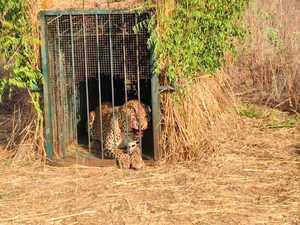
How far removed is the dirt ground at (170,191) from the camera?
4.15m

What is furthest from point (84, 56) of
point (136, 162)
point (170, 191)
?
point (170, 191)

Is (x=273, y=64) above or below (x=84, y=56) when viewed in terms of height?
below

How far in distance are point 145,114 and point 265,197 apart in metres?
2.43

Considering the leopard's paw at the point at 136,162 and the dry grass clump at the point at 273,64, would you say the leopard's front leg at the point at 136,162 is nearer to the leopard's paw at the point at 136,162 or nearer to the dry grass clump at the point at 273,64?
the leopard's paw at the point at 136,162

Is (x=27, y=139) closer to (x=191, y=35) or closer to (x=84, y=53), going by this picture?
(x=84, y=53)

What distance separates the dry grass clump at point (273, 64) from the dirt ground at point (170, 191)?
247cm

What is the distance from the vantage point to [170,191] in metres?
4.80

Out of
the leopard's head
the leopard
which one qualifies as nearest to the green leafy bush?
the leopard

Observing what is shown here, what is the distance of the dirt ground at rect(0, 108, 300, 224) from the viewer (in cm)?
415

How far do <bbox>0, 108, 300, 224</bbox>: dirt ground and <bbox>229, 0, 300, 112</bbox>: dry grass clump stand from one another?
2.47 metres

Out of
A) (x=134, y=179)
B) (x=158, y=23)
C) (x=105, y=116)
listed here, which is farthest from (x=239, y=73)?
(x=134, y=179)

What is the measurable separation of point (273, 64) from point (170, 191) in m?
5.35

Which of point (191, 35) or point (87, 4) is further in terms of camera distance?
point (87, 4)

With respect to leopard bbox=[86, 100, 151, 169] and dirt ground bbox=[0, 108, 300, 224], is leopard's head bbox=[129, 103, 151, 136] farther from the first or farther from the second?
dirt ground bbox=[0, 108, 300, 224]
